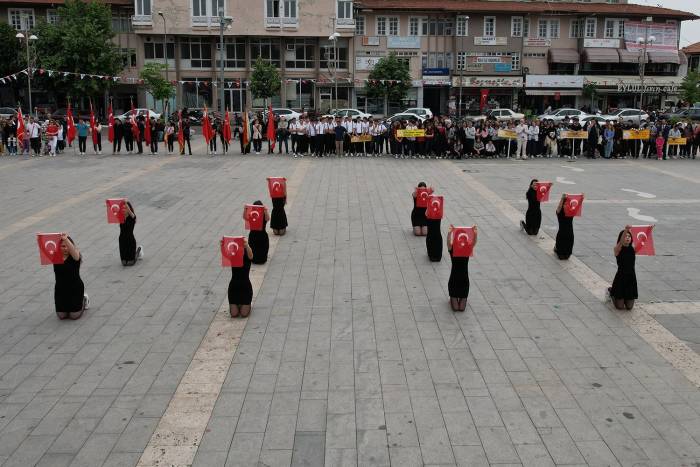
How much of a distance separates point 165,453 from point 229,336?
262cm

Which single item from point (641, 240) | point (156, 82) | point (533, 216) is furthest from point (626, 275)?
point (156, 82)

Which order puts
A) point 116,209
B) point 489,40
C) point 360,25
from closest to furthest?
point 116,209, point 360,25, point 489,40

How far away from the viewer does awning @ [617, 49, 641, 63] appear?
54494 millimetres

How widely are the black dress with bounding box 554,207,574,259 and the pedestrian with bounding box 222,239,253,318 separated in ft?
18.5

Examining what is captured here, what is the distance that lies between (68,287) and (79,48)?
130ft

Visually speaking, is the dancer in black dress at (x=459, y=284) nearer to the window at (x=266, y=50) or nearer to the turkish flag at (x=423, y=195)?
the turkish flag at (x=423, y=195)

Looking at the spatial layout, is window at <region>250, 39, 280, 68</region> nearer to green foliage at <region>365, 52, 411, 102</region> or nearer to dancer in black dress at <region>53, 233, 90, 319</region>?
green foliage at <region>365, 52, 411, 102</region>

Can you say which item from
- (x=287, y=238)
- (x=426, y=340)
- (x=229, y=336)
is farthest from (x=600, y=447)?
(x=287, y=238)

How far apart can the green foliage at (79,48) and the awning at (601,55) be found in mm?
35811

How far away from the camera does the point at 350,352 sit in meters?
7.54

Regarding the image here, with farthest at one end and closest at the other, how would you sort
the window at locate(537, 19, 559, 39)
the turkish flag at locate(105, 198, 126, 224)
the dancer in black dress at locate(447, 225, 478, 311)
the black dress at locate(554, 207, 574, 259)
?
the window at locate(537, 19, 559, 39) → the black dress at locate(554, 207, 574, 259) → the turkish flag at locate(105, 198, 126, 224) → the dancer in black dress at locate(447, 225, 478, 311)

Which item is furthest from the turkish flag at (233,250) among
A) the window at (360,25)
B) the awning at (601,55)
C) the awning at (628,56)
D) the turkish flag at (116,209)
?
the awning at (628,56)

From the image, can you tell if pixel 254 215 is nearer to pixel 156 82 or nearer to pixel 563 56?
pixel 156 82

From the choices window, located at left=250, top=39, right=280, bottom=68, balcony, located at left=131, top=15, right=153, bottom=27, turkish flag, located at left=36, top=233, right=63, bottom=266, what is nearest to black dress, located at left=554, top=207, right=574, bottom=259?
turkish flag, located at left=36, top=233, right=63, bottom=266
